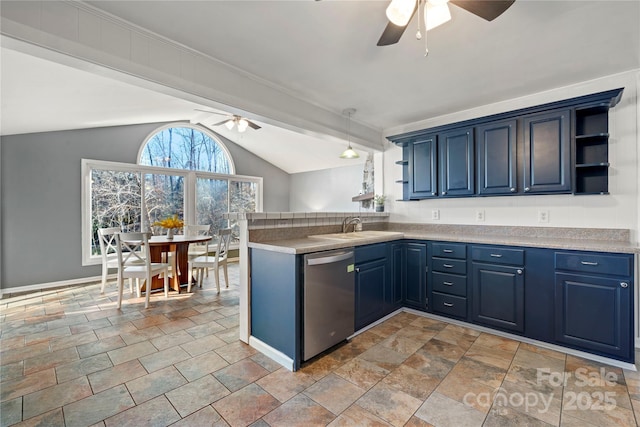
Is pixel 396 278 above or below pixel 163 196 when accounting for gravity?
below

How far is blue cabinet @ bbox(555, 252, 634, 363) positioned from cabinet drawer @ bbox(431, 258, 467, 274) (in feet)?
2.41

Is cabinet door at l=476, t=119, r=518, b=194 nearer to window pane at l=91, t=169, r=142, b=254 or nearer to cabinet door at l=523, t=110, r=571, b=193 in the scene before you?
cabinet door at l=523, t=110, r=571, b=193

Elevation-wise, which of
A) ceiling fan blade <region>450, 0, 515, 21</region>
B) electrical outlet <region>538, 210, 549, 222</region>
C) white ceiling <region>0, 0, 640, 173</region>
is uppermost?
white ceiling <region>0, 0, 640, 173</region>

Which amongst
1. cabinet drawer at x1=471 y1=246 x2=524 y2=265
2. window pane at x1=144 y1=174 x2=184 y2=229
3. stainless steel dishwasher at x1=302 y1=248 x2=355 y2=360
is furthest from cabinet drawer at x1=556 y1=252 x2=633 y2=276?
window pane at x1=144 y1=174 x2=184 y2=229

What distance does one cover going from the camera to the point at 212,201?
21.5 feet

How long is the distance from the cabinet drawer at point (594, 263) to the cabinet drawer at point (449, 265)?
0.75 metres

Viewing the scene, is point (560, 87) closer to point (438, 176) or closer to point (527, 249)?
point (438, 176)

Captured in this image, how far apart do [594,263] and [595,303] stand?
1.04 ft

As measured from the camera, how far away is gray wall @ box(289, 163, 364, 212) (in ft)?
23.3

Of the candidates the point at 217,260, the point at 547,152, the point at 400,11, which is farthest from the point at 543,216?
the point at 217,260

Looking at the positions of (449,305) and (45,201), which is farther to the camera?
(45,201)

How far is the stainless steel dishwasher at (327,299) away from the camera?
219 centimetres

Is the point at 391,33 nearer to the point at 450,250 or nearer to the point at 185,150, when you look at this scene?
the point at 450,250

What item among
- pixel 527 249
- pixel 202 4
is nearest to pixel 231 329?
pixel 202 4
